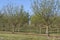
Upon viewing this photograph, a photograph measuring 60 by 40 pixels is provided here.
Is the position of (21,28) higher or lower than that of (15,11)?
lower

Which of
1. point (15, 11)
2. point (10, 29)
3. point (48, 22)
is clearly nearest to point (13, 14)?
point (15, 11)

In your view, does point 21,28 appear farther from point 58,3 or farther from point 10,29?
point 58,3

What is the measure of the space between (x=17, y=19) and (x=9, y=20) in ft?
6.02

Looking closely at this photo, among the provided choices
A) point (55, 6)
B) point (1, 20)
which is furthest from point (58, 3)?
point (1, 20)

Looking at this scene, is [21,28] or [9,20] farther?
[21,28]

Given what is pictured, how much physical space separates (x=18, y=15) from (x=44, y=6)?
43.2 ft

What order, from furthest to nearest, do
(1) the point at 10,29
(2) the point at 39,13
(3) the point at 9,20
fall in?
1. (1) the point at 10,29
2. (3) the point at 9,20
3. (2) the point at 39,13

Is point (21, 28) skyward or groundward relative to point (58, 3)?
groundward

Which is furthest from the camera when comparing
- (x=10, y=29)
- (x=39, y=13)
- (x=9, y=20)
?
(x=10, y=29)

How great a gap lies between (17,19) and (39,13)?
40.9ft

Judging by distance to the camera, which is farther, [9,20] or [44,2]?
[9,20]

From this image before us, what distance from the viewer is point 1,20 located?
42.2 meters

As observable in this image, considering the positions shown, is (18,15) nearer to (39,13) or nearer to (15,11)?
(15,11)

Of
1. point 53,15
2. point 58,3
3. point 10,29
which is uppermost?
point 58,3
